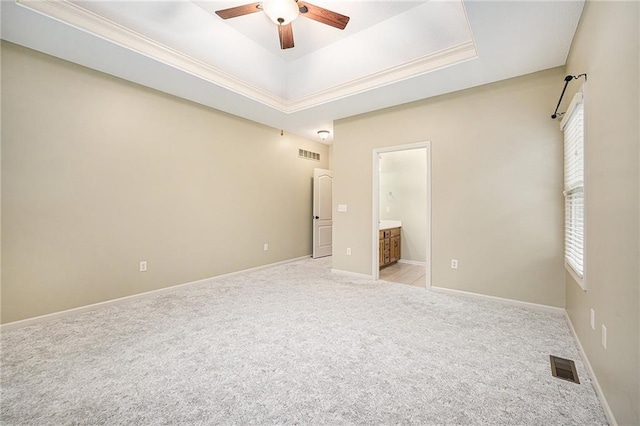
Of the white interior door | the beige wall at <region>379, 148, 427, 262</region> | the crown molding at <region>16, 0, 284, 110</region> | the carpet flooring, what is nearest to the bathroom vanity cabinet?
the beige wall at <region>379, 148, 427, 262</region>

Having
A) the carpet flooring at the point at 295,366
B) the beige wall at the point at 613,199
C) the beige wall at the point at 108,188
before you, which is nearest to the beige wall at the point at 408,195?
the carpet flooring at the point at 295,366

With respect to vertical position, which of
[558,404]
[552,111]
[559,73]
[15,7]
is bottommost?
[558,404]

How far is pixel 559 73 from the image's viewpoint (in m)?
3.01

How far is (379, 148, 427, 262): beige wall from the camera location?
5.88 m

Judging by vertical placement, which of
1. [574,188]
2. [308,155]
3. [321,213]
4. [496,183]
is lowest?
[321,213]

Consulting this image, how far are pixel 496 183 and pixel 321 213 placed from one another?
3796mm

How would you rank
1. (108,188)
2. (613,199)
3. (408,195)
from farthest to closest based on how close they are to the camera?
(408,195) → (108,188) → (613,199)

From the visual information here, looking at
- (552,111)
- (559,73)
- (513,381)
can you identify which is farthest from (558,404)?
(559,73)

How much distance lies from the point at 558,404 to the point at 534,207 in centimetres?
222

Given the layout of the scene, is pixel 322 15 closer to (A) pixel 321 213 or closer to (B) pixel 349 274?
(B) pixel 349 274

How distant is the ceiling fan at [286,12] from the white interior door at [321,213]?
3.88m

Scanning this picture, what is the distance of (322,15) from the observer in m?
2.41

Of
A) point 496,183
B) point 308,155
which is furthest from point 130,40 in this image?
point 496,183

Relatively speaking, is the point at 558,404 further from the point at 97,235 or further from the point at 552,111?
the point at 97,235
